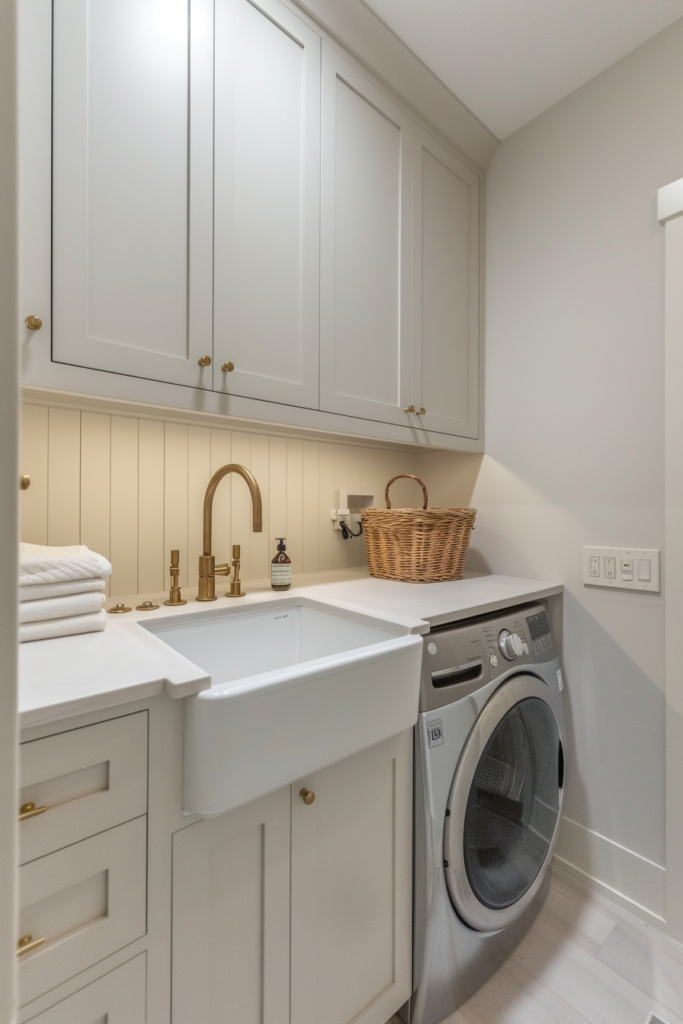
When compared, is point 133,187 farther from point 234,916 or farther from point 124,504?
point 234,916

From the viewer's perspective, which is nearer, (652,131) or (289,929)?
(289,929)

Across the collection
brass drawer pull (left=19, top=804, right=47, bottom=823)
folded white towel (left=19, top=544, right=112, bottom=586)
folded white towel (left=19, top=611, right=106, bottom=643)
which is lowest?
brass drawer pull (left=19, top=804, right=47, bottom=823)

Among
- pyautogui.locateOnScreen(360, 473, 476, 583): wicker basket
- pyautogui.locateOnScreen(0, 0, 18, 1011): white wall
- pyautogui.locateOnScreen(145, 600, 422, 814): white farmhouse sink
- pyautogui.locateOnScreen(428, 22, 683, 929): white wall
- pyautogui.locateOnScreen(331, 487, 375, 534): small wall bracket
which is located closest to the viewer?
pyautogui.locateOnScreen(0, 0, 18, 1011): white wall

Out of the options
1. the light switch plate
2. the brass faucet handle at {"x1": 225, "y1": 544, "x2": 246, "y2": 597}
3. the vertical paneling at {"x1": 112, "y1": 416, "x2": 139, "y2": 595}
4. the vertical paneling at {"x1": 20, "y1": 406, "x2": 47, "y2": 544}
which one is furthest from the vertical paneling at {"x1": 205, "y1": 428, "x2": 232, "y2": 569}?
the light switch plate

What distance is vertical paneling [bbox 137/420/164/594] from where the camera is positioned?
1.24 meters

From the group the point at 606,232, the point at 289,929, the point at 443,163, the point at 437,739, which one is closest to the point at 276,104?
the point at 443,163

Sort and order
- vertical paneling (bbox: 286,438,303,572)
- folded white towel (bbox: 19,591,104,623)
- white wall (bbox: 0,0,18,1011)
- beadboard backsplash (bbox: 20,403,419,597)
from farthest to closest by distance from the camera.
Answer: vertical paneling (bbox: 286,438,303,572)
beadboard backsplash (bbox: 20,403,419,597)
folded white towel (bbox: 19,591,104,623)
white wall (bbox: 0,0,18,1011)

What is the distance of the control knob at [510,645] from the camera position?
1.19 meters

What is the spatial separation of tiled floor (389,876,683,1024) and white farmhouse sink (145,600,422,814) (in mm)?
789

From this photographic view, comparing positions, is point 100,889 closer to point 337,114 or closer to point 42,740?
point 42,740

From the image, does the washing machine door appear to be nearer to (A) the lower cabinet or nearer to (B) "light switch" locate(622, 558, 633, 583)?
(A) the lower cabinet

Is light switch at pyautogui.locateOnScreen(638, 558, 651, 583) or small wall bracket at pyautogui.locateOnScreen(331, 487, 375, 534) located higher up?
small wall bracket at pyautogui.locateOnScreen(331, 487, 375, 534)

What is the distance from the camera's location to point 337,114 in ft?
4.15

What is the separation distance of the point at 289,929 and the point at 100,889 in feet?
1.22
